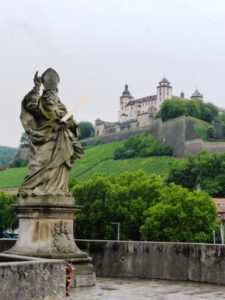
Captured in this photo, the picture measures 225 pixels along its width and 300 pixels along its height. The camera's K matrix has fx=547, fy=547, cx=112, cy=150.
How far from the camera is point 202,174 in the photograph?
8744cm

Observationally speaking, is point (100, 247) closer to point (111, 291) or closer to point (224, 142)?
point (111, 291)

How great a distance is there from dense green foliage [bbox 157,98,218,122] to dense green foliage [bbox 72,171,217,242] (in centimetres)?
6896

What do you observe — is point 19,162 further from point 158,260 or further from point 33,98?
point 33,98

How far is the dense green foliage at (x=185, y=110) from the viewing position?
395 feet

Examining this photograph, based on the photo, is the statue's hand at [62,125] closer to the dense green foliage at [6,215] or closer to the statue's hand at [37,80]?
the statue's hand at [37,80]

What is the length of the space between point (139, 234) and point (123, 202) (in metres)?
3.22

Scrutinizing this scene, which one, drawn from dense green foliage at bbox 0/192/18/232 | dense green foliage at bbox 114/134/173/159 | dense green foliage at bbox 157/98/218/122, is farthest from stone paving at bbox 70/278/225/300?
dense green foliage at bbox 157/98/218/122

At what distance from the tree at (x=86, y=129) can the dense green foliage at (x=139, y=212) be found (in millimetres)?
100043

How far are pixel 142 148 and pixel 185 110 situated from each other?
47.2 ft

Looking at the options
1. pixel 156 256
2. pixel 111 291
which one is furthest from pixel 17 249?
pixel 156 256

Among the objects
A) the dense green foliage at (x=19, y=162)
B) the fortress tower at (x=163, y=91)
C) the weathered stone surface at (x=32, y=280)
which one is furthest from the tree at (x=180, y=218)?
the fortress tower at (x=163, y=91)

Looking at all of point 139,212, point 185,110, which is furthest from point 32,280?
point 185,110

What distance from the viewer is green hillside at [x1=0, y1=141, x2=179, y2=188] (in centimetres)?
10425

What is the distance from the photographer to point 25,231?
938 centimetres
